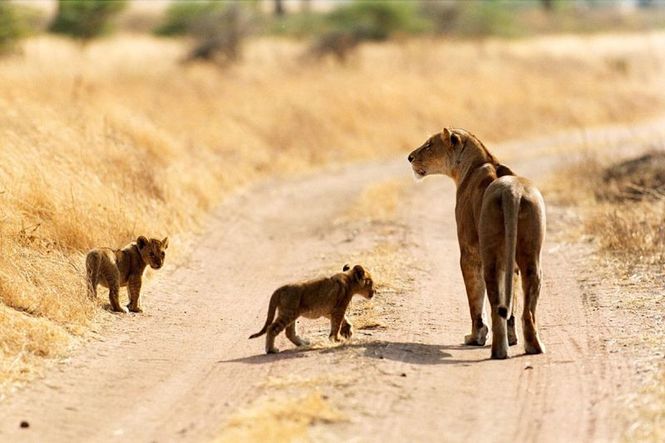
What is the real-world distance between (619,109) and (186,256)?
23190mm

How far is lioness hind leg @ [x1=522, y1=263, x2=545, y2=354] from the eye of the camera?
9.46m

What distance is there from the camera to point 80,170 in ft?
47.0

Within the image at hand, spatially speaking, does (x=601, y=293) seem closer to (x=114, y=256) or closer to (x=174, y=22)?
(x=114, y=256)

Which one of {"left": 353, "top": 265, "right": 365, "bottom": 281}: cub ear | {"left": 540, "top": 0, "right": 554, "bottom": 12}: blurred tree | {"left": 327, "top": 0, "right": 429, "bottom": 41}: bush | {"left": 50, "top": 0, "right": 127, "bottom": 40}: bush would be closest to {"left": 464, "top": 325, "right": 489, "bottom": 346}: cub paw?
{"left": 353, "top": 265, "right": 365, "bottom": 281}: cub ear

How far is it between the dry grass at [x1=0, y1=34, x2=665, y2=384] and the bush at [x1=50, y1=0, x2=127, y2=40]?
1.31m

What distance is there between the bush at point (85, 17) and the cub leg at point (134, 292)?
36.9m

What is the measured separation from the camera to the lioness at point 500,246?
30.5 feet

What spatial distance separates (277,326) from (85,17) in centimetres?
4011

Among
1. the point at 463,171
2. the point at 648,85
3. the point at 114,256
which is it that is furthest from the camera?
the point at 648,85

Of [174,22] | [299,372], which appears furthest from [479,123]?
[174,22]

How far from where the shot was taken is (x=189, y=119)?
2481 cm

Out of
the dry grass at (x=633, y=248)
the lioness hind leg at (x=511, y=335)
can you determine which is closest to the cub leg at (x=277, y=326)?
the lioness hind leg at (x=511, y=335)

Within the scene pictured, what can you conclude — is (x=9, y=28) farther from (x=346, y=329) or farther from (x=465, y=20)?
(x=465, y=20)

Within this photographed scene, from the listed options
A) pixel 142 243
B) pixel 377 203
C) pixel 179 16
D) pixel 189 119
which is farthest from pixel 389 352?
pixel 179 16
